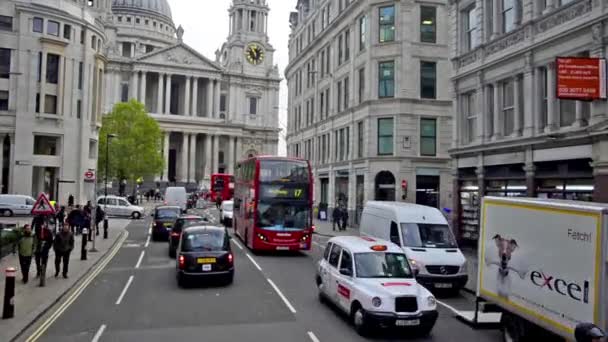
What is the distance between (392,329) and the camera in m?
11.0

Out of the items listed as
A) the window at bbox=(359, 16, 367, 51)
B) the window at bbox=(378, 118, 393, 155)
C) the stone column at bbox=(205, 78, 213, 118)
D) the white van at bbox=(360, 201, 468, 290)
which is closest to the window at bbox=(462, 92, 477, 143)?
the white van at bbox=(360, 201, 468, 290)

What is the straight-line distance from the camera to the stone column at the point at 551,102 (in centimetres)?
1961

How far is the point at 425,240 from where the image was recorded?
16.4m

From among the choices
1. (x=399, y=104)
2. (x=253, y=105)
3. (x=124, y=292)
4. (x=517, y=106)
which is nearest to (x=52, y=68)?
(x=399, y=104)

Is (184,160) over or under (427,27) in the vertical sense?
under

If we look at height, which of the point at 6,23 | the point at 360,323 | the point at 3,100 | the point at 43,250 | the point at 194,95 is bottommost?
the point at 360,323

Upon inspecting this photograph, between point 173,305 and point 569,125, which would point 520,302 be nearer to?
point 173,305

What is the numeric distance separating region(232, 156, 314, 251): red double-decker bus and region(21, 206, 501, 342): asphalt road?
3695 millimetres

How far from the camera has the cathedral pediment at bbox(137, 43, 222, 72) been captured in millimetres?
99125

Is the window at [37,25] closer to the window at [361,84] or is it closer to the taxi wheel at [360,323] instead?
the window at [361,84]

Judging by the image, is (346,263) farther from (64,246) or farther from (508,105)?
(508,105)

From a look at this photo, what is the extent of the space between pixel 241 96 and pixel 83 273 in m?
94.0

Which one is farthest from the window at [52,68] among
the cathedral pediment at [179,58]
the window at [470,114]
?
the cathedral pediment at [179,58]

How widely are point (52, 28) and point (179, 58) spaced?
173ft
